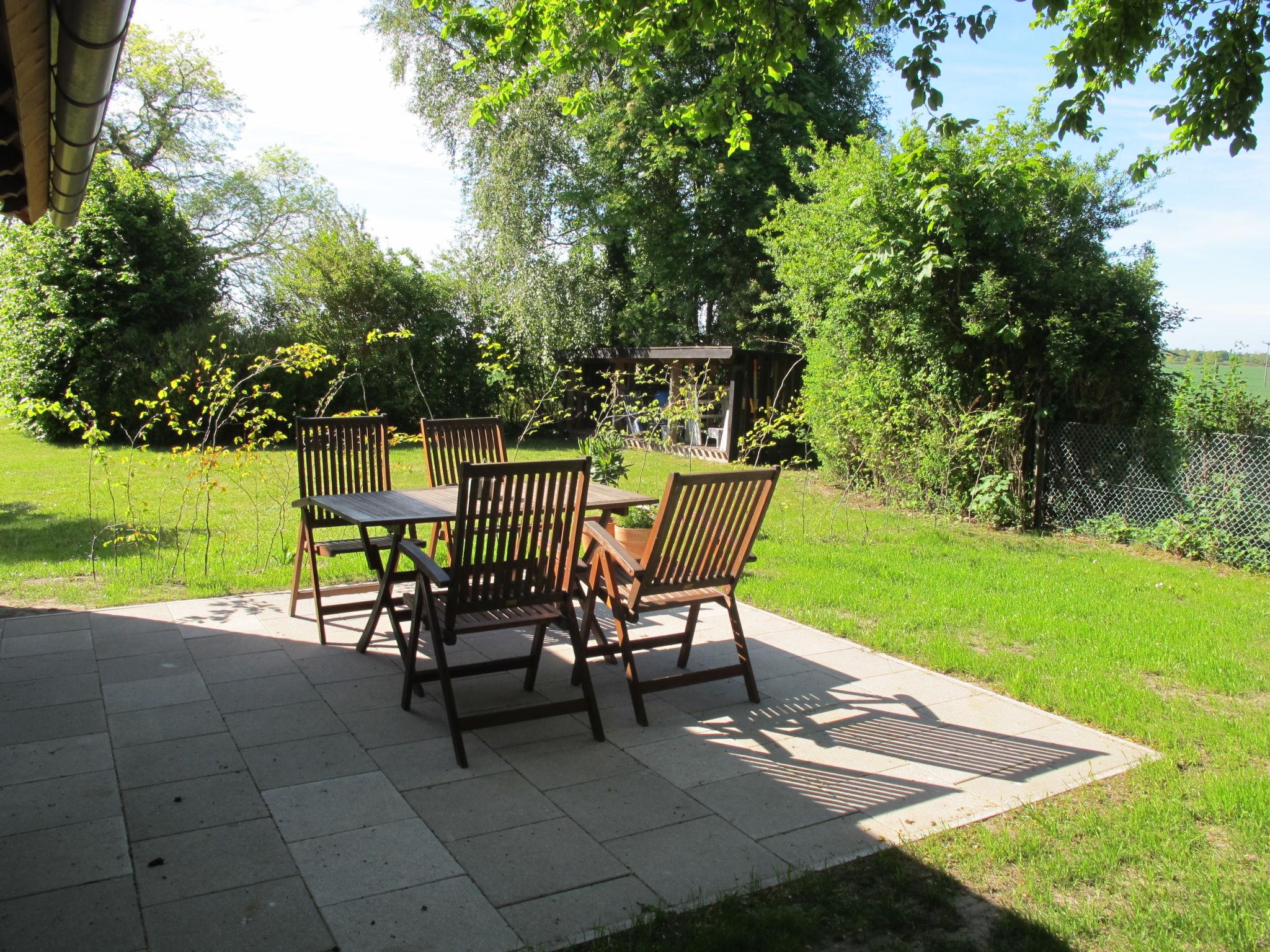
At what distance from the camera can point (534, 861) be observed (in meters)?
2.73

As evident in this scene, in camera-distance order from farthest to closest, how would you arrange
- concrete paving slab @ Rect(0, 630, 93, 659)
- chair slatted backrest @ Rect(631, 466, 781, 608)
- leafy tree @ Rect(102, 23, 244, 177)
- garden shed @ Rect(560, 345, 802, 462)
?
leafy tree @ Rect(102, 23, 244, 177) < garden shed @ Rect(560, 345, 802, 462) < concrete paving slab @ Rect(0, 630, 93, 659) < chair slatted backrest @ Rect(631, 466, 781, 608)

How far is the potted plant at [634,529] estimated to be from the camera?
574cm

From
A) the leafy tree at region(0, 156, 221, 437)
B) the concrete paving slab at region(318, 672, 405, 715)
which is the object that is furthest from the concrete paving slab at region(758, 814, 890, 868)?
the leafy tree at region(0, 156, 221, 437)

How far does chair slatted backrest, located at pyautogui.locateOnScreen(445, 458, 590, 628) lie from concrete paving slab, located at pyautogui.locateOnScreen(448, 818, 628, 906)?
99 centimetres

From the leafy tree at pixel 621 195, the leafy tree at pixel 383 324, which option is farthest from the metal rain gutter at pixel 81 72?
the leafy tree at pixel 621 195

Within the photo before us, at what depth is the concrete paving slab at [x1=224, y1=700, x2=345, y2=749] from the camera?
3586 millimetres

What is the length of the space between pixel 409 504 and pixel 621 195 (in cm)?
1822

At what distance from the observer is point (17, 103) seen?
3168mm

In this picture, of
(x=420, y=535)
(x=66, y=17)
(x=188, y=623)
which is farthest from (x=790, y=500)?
(x=66, y=17)

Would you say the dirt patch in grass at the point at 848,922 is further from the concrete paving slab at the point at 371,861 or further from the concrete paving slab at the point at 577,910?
the concrete paving slab at the point at 371,861

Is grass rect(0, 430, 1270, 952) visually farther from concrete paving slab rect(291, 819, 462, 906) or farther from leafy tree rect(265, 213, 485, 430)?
leafy tree rect(265, 213, 485, 430)

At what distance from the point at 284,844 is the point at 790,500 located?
9224mm

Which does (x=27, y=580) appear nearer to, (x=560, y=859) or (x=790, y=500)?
(x=560, y=859)

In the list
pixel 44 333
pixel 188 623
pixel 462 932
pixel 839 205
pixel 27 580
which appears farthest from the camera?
pixel 44 333
